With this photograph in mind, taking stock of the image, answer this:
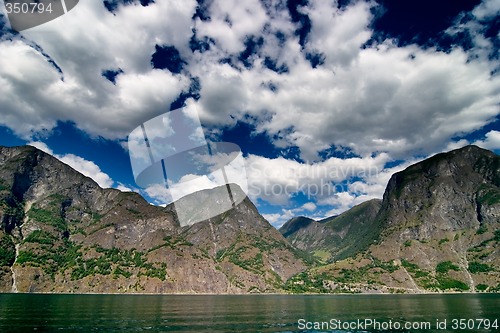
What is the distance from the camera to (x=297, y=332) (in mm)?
42062

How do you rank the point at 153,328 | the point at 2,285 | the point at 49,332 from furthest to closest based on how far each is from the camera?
the point at 2,285 → the point at 153,328 → the point at 49,332

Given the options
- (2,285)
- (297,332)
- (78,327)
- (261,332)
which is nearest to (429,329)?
(297,332)

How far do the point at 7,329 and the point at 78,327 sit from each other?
7.22 m

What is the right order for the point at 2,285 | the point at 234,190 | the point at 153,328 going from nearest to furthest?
the point at 234,190
the point at 153,328
the point at 2,285

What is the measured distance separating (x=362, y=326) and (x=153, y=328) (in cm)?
2720

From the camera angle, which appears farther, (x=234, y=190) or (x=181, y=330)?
(x=181, y=330)

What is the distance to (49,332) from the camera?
120 ft

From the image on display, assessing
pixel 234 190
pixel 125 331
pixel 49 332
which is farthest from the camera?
pixel 125 331

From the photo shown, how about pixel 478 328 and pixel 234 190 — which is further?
pixel 478 328

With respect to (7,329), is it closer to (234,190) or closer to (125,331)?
(125,331)

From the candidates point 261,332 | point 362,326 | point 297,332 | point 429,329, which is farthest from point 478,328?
point 261,332

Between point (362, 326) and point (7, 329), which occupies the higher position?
point (7, 329)

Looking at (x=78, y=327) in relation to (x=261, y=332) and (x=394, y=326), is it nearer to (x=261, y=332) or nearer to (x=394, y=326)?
(x=261, y=332)

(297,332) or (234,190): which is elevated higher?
(234,190)
